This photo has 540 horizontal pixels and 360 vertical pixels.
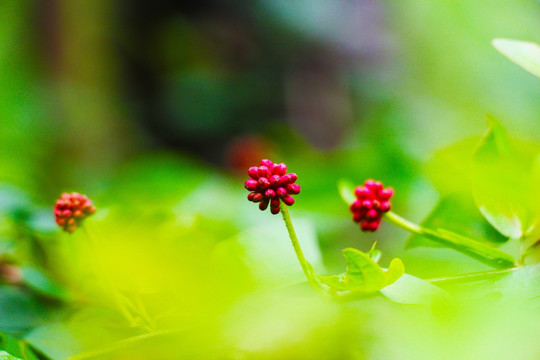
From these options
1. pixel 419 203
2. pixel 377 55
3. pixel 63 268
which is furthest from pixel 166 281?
pixel 377 55

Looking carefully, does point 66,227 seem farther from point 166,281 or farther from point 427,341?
point 427,341

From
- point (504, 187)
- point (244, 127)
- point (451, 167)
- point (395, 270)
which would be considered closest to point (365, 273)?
point (395, 270)

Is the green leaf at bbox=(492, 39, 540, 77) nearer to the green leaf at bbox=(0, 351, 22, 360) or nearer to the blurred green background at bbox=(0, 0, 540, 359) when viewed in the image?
the blurred green background at bbox=(0, 0, 540, 359)

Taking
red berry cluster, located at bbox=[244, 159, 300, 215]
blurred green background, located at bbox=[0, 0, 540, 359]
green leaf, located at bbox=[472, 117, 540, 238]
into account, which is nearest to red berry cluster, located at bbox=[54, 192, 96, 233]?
blurred green background, located at bbox=[0, 0, 540, 359]

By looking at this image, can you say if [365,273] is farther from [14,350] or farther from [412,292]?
[14,350]

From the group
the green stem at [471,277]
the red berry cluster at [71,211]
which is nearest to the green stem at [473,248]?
the green stem at [471,277]

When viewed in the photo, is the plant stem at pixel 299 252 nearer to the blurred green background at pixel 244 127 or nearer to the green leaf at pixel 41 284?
the blurred green background at pixel 244 127
